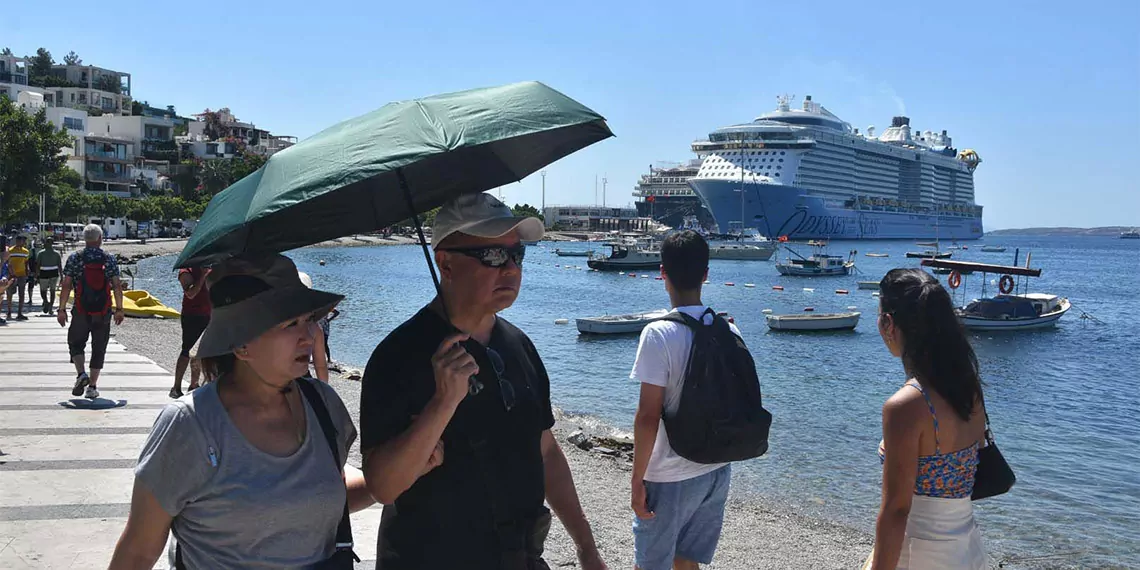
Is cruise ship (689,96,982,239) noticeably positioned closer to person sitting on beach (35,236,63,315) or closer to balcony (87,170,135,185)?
balcony (87,170,135,185)

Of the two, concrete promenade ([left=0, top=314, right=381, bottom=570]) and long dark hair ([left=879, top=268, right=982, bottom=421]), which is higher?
long dark hair ([left=879, top=268, right=982, bottom=421])

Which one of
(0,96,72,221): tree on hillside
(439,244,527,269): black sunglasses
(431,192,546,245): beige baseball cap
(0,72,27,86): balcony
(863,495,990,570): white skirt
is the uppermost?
(0,72,27,86): balcony

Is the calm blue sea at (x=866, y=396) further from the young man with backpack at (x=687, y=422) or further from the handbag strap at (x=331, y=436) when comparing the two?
the handbag strap at (x=331, y=436)

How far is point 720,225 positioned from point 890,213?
26242mm

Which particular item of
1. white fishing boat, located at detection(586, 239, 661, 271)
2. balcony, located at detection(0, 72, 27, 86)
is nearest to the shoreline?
white fishing boat, located at detection(586, 239, 661, 271)

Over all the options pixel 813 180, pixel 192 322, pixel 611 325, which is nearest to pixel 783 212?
pixel 813 180

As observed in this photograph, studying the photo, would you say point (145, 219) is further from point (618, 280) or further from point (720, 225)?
point (720, 225)

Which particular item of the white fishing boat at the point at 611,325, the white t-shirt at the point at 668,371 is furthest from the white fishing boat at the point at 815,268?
the white t-shirt at the point at 668,371

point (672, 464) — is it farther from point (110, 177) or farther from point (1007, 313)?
point (110, 177)

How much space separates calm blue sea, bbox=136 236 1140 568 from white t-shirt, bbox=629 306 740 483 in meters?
1.18

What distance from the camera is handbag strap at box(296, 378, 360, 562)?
2.37 metres

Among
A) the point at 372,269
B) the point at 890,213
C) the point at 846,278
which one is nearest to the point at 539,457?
the point at 846,278

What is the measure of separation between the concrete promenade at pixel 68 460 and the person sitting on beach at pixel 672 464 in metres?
1.75

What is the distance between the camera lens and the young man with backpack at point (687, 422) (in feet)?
11.7
